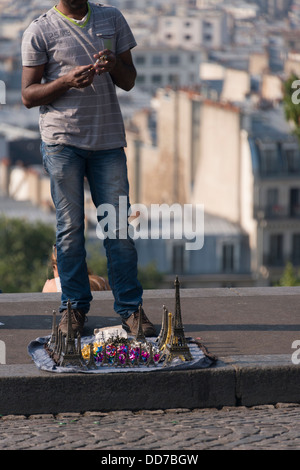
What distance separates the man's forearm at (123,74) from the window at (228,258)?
148 feet

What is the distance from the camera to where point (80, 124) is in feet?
20.2

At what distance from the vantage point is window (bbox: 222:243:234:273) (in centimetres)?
5153

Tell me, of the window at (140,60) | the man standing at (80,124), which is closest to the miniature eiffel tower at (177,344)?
the man standing at (80,124)

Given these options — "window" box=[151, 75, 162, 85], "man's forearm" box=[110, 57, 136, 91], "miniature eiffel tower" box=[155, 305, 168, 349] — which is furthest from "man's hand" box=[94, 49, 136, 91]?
"window" box=[151, 75, 162, 85]

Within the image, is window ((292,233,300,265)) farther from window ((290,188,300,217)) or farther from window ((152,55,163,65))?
window ((152,55,163,65))

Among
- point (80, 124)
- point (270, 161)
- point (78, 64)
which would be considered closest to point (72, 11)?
point (78, 64)

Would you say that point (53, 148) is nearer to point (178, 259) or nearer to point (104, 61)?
point (104, 61)

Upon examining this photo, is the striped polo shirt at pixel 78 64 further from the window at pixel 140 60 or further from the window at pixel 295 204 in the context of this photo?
the window at pixel 140 60

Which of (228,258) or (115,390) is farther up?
(115,390)

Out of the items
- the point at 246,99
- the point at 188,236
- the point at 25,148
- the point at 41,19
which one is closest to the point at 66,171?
the point at 41,19

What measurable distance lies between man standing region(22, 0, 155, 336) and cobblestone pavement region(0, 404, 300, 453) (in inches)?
33.3

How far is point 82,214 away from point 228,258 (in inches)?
1820

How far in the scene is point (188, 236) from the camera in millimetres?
51156

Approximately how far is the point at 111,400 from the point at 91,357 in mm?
200
